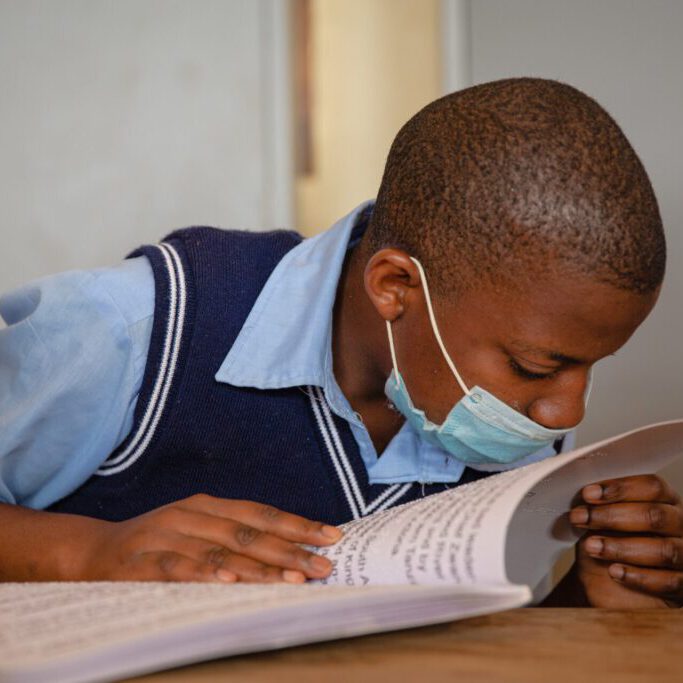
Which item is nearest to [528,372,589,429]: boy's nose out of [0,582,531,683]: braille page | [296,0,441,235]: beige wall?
[0,582,531,683]: braille page

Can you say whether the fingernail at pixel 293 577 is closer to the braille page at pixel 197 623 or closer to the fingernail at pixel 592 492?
the braille page at pixel 197 623

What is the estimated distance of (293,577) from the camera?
1.70ft

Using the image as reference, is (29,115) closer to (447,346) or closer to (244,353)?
(244,353)

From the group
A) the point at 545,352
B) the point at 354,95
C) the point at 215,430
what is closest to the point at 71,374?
the point at 215,430

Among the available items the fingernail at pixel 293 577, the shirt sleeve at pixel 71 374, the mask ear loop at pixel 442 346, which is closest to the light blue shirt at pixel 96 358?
the shirt sleeve at pixel 71 374

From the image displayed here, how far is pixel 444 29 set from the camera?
4.56 ft

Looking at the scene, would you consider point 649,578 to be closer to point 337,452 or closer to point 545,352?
point 545,352

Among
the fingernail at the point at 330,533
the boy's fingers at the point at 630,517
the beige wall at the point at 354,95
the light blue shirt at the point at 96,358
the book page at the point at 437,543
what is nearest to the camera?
the book page at the point at 437,543

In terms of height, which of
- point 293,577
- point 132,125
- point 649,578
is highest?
point 132,125

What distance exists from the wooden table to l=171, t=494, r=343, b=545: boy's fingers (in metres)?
0.11

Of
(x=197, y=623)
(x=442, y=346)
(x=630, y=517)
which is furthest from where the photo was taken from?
(x=442, y=346)

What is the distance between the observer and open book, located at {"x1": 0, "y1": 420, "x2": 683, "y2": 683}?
368 millimetres

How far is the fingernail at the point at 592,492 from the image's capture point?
0.65m

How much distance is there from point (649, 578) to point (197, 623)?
0.44 meters
